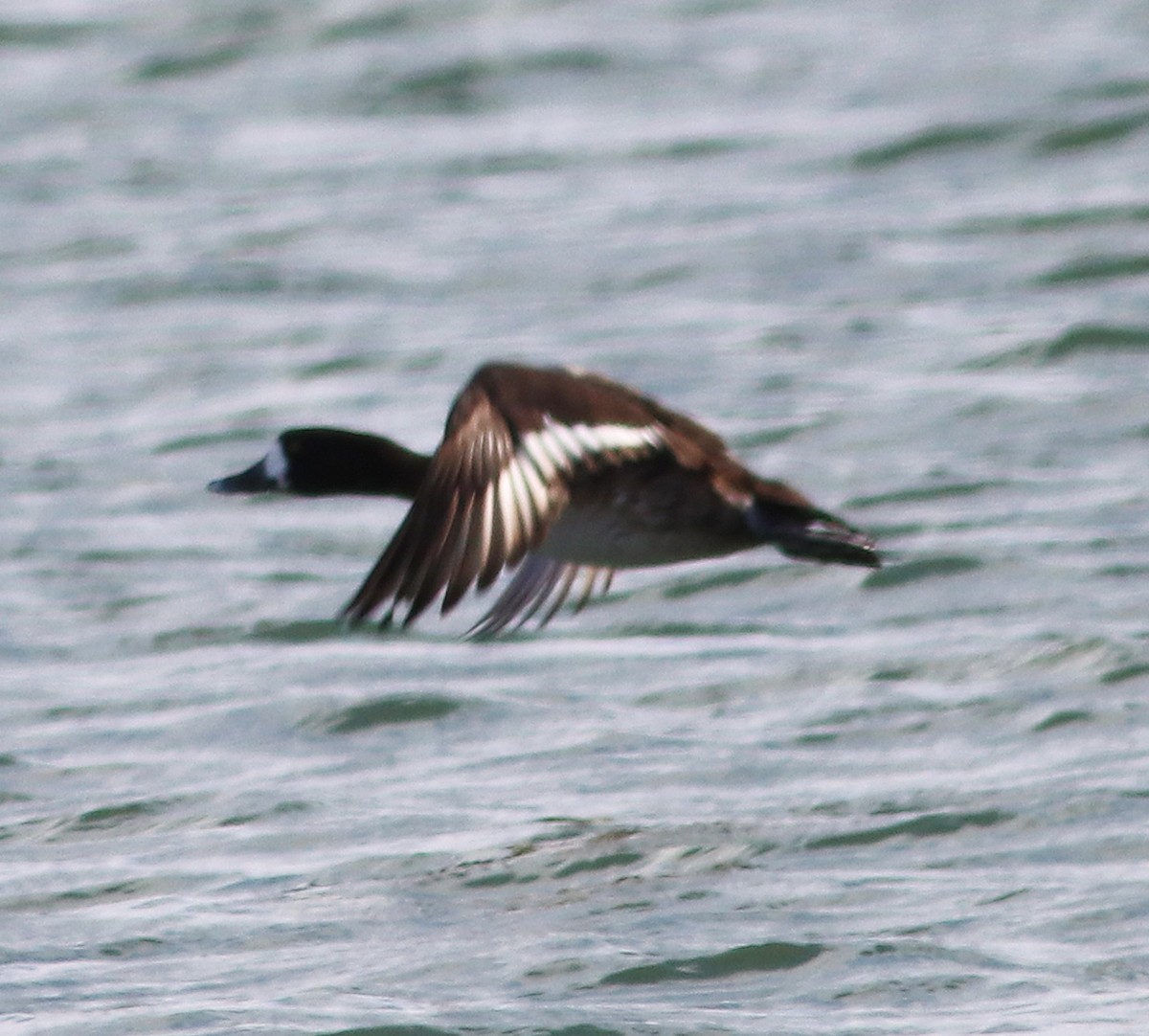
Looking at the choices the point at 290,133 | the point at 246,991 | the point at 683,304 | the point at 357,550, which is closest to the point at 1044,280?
the point at 683,304

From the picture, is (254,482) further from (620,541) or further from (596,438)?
(596,438)

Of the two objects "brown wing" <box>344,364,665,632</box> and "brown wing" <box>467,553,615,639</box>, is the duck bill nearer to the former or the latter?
"brown wing" <box>467,553,615,639</box>

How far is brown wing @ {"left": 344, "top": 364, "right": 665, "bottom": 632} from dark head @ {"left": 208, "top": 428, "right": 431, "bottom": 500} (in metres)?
1.05

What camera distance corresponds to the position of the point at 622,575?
9.47 m

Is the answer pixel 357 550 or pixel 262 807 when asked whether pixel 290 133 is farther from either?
pixel 262 807

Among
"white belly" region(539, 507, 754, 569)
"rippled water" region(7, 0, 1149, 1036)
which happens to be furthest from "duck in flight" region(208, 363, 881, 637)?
"rippled water" region(7, 0, 1149, 1036)

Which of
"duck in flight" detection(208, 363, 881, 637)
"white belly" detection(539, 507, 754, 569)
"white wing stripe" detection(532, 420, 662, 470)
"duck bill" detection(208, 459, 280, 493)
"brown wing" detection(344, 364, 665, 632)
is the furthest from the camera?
"duck bill" detection(208, 459, 280, 493)

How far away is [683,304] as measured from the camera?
1266cm

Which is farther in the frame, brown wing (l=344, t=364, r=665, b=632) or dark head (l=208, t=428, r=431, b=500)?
dark head (l=208, t=428, r=431, b=500)

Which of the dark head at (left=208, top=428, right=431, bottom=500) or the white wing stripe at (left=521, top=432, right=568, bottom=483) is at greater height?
the white wing stripe at (left=521, top=432, right=568, bottom=483)

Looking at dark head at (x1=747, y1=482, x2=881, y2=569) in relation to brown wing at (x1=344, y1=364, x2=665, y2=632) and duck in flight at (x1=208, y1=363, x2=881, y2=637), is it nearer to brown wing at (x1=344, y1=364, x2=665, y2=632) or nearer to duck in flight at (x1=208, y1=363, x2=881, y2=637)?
duck in flight at (x1=208, y1=363, x2=881, y2=637)

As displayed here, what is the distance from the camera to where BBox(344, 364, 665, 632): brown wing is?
223 inches

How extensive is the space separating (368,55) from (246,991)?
11.9 metres

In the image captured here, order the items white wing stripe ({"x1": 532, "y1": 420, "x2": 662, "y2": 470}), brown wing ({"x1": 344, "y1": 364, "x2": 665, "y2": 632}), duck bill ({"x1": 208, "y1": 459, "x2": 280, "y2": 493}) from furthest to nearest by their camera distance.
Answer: duck bill ({"x1": 208, "y1": 459, "x2": 280, "y2": 493})
white wing stripe ({"x1": 532, "y1": 420, "x2": 662, "y2": 470})
brown wing ({"x1": 344, "y1": 364, "x2": 665, "y2": 632})
